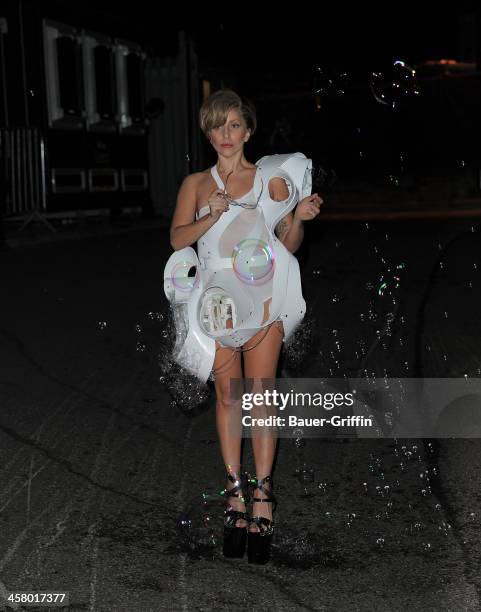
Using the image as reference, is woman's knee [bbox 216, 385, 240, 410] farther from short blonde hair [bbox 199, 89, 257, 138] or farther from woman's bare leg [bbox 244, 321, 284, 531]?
short blonde hair [bbox 199, 89, 257, 138]

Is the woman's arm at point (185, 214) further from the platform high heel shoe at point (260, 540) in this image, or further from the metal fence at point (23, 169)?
the metal fence at point (23, 169)

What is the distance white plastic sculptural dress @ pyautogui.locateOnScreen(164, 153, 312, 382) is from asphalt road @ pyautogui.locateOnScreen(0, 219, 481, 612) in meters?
0.50

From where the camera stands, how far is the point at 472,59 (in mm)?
44469

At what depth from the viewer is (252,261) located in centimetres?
357

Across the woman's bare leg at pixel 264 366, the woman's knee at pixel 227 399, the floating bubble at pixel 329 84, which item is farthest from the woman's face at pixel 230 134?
the floating bubble at pixel 329 84

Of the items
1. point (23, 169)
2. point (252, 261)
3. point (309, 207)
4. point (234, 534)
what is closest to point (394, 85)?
point (309, 207)

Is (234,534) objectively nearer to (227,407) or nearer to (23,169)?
(227,407)

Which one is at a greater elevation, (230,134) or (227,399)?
(230,134)

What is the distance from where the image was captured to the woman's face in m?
3.63

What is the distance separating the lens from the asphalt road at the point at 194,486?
3322mm

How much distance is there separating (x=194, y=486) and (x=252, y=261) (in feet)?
4.54

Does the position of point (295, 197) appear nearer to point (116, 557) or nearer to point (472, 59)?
point (116, 557)

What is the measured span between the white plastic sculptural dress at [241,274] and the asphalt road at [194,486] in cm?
50

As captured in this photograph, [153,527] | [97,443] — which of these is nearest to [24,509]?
[153,527]
